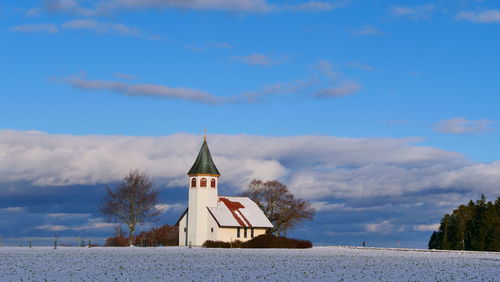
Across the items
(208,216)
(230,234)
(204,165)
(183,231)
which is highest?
(204,165)

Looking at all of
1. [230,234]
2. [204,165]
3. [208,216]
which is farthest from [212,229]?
[204,165]

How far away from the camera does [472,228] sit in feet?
354

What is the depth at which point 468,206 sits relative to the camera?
375 feet

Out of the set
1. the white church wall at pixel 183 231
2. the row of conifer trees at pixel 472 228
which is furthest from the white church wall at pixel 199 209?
the row of conifer trees at pixel 472 228

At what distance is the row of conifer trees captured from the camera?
10056 centimetres

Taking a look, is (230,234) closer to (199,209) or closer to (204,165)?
(199,209)

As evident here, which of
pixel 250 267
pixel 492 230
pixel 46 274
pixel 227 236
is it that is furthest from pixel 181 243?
pixel 46 274

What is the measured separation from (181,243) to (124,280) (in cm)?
6683

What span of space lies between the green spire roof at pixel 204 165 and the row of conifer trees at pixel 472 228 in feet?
132

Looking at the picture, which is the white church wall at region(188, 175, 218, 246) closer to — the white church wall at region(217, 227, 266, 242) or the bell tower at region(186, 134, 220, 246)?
the bell tower at region(186, 134, 220, 246)

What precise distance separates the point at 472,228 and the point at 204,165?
43434mm

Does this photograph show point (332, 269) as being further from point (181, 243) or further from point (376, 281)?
point (181, 243)

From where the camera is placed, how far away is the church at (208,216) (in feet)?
320

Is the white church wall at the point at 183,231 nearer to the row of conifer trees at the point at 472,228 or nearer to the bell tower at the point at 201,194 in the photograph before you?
the bell tower at the point at 201,194
